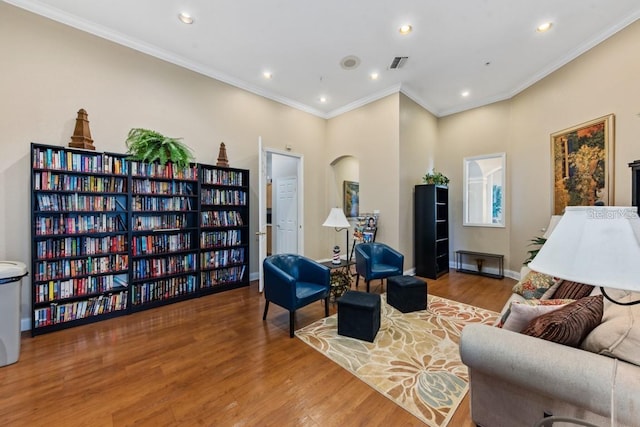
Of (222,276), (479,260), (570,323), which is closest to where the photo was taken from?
(570,323)

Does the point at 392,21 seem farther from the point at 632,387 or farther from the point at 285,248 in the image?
the point at 285,248

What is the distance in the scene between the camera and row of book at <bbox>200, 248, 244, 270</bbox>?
400 centimetres

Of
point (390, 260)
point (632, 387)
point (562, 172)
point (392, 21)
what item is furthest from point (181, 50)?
point (562, 172)

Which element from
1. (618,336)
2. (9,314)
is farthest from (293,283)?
(9,314)

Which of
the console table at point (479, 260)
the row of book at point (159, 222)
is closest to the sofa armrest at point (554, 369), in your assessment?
the row of book at point (159, 222)

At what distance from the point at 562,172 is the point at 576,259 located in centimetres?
442

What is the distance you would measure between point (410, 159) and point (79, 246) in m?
5.30

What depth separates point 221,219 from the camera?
4.22 metres

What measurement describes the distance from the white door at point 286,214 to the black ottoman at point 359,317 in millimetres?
3040

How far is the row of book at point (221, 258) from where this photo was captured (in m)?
4.00

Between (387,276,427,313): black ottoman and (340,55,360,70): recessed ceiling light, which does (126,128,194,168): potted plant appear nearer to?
(340,55,360,70): recessed ceiling light

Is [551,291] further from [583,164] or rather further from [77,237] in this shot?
[77,237]

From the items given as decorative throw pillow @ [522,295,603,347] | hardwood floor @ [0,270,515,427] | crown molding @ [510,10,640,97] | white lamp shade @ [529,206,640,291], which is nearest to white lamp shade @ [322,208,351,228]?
hardwood floor @ [0,270,515,427]

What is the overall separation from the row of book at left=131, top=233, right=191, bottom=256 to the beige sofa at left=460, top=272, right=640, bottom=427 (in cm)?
366
